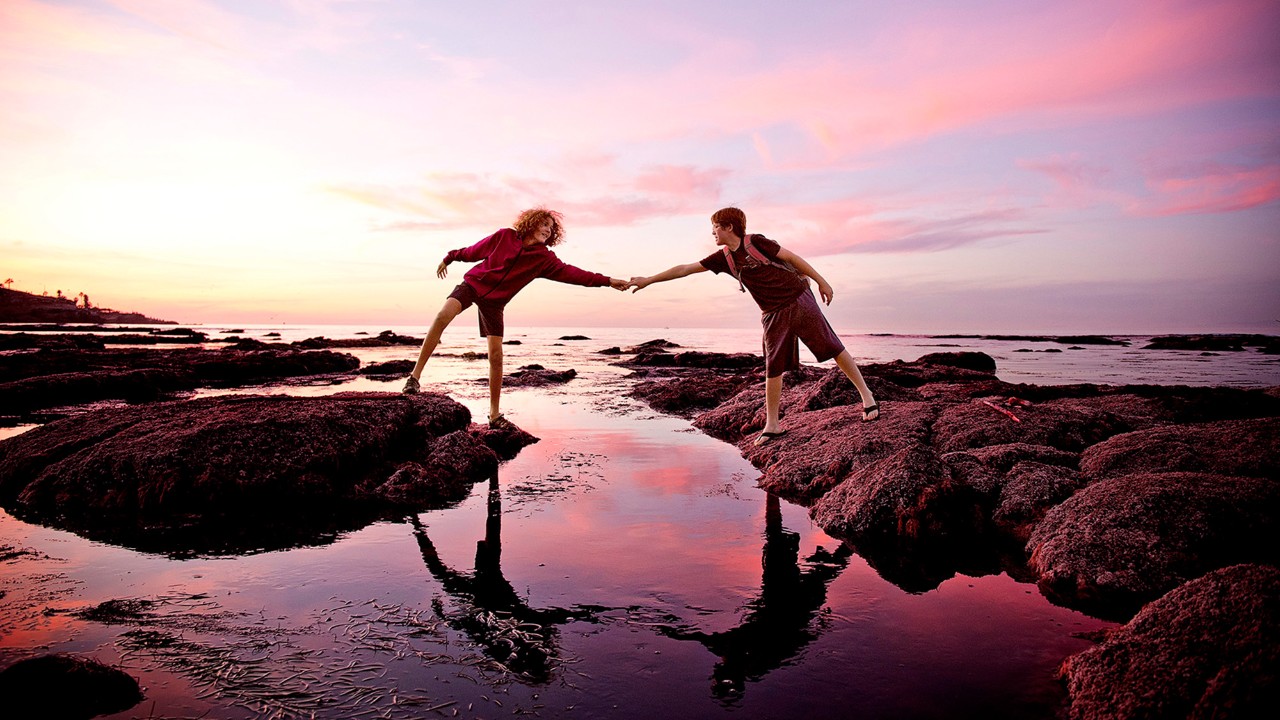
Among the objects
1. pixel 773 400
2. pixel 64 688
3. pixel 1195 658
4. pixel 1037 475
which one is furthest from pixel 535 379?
pixel 1195 658

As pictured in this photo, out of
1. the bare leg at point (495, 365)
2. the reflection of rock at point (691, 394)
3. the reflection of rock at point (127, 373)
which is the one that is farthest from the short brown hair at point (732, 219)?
the reflection of rock at point (127, 373)

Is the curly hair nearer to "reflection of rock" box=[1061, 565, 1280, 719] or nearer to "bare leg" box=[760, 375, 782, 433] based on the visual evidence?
"bare leg" box=[760, 375, 782, 433]

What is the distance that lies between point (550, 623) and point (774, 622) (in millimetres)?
1305

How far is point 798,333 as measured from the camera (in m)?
8.74

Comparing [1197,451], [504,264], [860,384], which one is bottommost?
[1197,451]

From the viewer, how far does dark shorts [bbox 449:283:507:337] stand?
27.2ft

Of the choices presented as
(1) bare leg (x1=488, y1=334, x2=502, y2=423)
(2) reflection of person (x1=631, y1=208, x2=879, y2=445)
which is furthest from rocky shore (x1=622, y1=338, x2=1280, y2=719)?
(1) bare leg (x1=488, y1=334, x2=502, y2=423)

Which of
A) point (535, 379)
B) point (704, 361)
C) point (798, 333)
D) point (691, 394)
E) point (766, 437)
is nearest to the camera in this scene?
point (798, 333)

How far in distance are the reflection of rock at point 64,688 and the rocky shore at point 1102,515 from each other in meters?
4.25

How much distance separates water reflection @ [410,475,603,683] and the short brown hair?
5248 mm

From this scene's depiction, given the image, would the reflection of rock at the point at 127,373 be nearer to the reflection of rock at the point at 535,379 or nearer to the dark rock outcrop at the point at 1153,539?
the reflection of rock at the point at 535,379

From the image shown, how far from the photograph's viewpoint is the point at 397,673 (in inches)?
118

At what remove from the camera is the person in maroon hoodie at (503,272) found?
325 inches

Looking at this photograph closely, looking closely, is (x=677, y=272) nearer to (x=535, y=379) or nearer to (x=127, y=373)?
(x=535, y=379)
